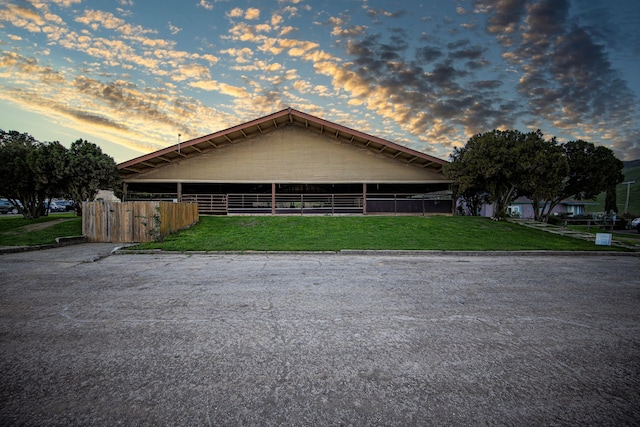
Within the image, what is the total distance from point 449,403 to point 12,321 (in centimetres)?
573

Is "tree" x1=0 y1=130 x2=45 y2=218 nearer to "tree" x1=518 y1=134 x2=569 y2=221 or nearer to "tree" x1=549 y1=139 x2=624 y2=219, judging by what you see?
"tree" x1=518 y1=134 x2=569 y2=221

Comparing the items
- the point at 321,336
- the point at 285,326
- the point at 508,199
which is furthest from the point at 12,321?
the point at 508,199

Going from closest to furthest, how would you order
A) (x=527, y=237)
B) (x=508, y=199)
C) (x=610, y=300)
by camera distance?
(x=610, y=300) → (x=527, y=237) → (x=508, y=199)

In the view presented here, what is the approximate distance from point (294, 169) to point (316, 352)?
1988 centimetres

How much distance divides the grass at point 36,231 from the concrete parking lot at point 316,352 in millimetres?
7413

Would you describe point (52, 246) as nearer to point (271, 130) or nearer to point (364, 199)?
point (271, 130)

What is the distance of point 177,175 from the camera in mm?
21969

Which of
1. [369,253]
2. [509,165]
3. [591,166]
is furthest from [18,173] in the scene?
[591,166]

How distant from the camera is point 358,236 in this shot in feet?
47.6

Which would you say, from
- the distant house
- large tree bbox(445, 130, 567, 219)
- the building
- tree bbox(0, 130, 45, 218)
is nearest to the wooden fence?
tree bbox(0, 130, 45, 218)

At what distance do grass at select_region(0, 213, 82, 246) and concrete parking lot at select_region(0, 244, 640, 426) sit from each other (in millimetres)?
7413

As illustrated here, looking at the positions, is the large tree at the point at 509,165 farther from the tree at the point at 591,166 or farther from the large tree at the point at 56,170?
the large tree at the point at 56,170

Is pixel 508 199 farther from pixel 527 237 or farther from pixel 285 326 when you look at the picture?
pixel 285 326

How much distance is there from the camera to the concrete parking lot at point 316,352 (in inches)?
91.6
